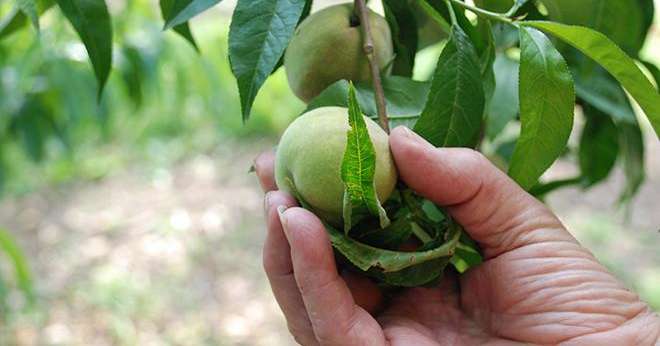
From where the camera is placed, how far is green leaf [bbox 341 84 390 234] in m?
0.49

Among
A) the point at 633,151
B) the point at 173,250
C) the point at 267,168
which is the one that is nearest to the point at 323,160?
the point at 267,168

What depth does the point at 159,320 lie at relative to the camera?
92.5 inches

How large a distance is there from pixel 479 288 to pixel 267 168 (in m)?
0.22

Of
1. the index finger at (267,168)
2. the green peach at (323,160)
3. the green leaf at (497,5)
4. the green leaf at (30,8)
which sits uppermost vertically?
the green leaf at (497,5)

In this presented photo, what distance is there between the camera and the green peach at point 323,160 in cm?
54

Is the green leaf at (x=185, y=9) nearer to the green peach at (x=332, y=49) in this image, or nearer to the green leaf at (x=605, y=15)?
the green peach at (x=332, y=49)

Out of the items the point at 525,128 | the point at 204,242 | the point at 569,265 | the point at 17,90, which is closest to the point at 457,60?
the point at 525,128

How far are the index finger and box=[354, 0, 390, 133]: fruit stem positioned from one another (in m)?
0.12

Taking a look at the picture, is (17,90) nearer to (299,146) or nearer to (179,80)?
(179,80)

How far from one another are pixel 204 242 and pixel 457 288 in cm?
207

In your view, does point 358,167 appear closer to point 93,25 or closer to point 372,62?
point 372,62

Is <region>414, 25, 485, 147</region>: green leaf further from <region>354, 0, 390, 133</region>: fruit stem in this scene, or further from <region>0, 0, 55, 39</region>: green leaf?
<region>0, 0, 55, 39</region>: green leaf

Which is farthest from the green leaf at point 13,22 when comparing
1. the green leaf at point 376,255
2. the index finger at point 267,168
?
the green leaf at point 376,255

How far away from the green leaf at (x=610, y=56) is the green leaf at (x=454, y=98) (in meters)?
0.05
